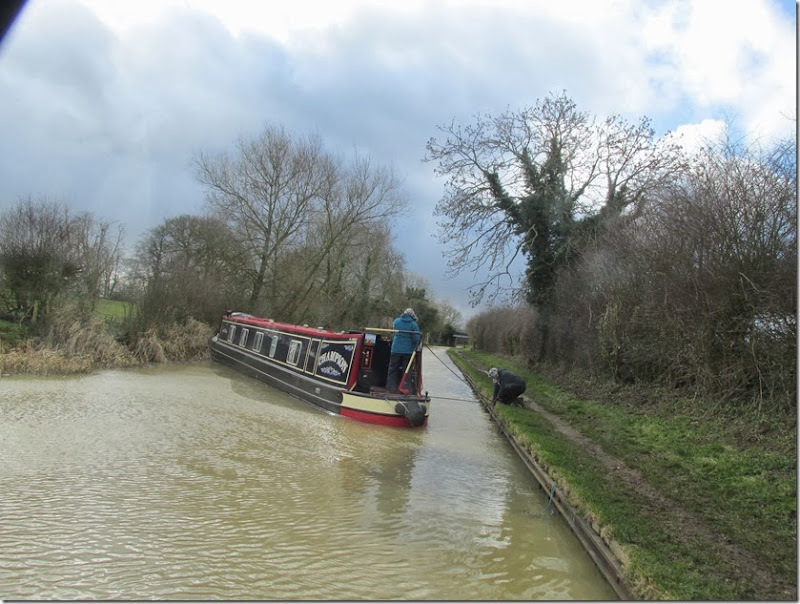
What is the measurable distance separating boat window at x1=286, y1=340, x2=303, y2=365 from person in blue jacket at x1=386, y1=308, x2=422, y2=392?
9.18 ft

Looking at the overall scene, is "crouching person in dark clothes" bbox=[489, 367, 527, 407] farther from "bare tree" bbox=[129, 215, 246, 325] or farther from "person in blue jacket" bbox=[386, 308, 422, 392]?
"bare tree" bbox=[129, 215, 246, 325]

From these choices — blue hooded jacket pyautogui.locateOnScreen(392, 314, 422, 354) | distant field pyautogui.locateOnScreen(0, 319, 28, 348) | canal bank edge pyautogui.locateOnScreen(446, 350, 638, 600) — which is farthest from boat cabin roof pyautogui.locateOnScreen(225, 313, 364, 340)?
distant field pyautogui.locateOnScreen(0, 319, 28, 348)

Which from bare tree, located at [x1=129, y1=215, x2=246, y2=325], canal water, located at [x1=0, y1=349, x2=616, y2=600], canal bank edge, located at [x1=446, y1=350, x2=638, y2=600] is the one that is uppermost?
bare tree, located at [x1=129, y1=215, x2=246, y2=325]

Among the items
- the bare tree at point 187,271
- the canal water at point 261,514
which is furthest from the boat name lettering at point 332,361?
the bare tree at point 187,271

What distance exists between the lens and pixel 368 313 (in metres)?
26.0

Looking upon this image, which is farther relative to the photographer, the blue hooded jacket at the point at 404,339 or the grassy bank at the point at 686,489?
the blue hooded jacket at the point at 404,339

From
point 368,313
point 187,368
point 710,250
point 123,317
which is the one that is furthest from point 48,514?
point 368,313

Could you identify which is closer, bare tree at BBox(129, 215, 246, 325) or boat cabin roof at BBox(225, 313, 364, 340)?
boat cabin roof at BBox(225, 313, 364, 340)

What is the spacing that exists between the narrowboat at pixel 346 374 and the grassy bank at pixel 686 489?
185cm

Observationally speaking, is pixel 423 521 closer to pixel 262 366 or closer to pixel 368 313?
pixel 262 366

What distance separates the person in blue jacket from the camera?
9.23 meters

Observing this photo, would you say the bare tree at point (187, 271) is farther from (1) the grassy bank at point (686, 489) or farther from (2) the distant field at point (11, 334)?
(1) the grassy bank at point (686, 489)

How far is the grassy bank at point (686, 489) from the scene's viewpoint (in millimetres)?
3273

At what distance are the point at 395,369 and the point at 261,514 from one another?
16.9 ft
